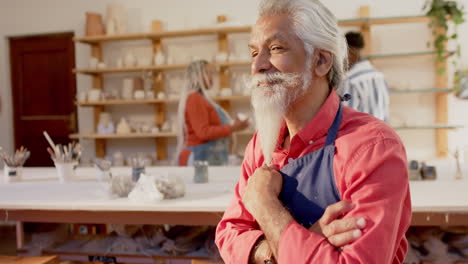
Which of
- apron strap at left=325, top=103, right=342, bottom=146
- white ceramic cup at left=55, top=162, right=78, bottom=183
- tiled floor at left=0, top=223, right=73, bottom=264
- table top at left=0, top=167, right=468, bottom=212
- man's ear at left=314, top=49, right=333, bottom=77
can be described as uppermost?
man's ear at left=314, top=49, right=333, bottom=77

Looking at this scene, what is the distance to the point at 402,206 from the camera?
95 centimetres

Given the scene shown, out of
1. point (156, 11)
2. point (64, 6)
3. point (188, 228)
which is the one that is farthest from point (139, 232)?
point (64, 6)

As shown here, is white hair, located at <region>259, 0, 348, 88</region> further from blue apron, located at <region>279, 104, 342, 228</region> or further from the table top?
the table top

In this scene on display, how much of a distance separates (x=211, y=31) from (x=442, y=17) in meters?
2.26

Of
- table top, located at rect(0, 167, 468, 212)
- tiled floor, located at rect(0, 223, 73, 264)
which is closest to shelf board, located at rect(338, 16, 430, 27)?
table top, located at rect(0, 167, 468, 212)

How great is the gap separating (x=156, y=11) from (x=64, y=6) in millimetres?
1171

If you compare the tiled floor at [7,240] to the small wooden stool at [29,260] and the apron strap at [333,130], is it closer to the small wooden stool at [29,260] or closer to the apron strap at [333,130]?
the small wooden stool at [29,260]

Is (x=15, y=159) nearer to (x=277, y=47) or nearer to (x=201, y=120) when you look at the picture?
(x=201, y=120)

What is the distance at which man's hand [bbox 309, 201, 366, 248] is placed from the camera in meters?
0.87

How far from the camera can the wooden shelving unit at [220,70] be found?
4578 mm

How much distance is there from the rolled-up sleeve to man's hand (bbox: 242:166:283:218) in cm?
11

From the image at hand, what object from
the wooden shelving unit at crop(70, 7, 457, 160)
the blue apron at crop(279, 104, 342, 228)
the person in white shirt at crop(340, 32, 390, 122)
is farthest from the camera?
the wooden shelving unit at crop(70, 7, 457, 160)

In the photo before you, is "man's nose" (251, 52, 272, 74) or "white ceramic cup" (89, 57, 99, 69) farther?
"white ceramic cup" (89, 57, 99, 69)

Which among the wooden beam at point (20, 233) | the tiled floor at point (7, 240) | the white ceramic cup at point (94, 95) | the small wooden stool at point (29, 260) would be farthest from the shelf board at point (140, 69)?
the small wooden stool at point (29, 260)
